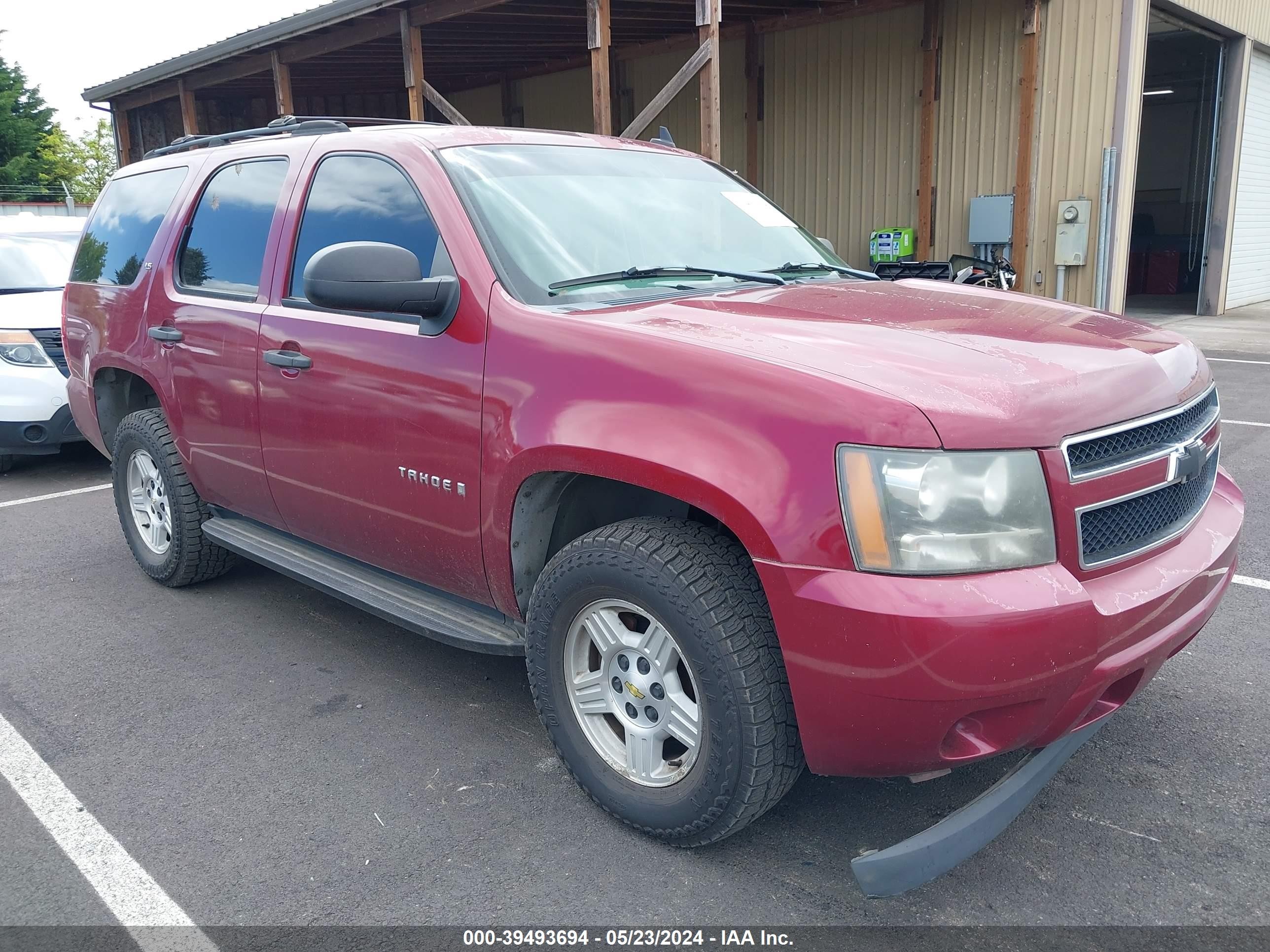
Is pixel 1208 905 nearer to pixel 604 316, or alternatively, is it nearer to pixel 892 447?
pixel 892 447

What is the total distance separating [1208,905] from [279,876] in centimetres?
226

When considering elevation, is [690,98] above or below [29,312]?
above

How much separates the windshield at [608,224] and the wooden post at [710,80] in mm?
5935

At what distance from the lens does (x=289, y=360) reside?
140 inches

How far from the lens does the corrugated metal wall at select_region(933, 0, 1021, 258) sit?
12750mm

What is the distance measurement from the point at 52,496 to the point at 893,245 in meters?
10.8

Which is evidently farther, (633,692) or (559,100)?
(559,100)

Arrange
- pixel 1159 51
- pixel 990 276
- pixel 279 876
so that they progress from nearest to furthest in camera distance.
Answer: pixel 279 876
pixel 990 276
pixel 1159 51

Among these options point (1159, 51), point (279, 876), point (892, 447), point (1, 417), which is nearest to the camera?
point (892, 447)

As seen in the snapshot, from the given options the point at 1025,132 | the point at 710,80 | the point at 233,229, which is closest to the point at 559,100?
the point at 1025,132

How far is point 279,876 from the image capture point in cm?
262

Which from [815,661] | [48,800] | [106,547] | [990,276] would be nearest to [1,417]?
[106,547]

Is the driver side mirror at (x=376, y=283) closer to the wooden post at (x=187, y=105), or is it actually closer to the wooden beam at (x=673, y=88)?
the wooden beam at (x=673, y=88)

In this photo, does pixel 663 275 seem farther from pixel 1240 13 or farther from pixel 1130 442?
pixel 1240 13
